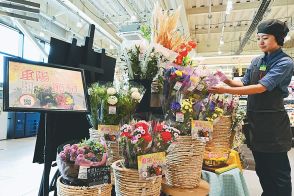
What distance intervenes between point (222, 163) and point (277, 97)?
66 cm

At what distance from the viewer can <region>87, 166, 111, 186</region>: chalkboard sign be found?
98cm

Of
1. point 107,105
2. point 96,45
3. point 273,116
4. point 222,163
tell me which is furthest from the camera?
point 96,45

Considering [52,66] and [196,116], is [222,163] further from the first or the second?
[52,66]

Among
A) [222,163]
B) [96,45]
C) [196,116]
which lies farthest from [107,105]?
[96,45]

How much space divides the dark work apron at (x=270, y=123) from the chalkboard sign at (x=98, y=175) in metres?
1.37

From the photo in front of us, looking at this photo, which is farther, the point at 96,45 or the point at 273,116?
the point at 96,45

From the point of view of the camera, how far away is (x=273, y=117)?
192cm

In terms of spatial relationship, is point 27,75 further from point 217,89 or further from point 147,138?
point 217,89

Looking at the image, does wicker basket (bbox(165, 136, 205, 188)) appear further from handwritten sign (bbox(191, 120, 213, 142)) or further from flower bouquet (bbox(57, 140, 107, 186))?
flower bouquet (bbox(57, 140, 107, 186))

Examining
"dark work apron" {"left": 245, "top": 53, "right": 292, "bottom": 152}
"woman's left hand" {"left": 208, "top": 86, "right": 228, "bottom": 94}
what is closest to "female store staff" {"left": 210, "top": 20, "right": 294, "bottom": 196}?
"dark work apron" {"left": 245, "top": 53, "right": 292, "bottom": 152}

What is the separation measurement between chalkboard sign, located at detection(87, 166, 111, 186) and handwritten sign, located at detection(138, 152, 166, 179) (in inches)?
5.2

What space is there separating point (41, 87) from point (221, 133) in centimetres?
110

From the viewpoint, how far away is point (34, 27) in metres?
7.43

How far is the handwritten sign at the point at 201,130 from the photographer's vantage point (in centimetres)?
129
